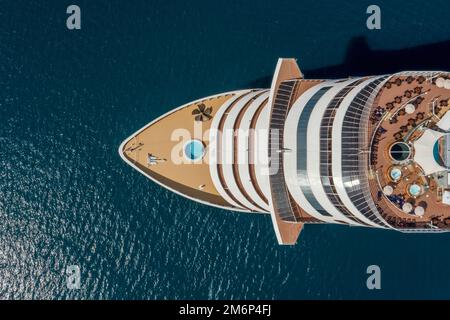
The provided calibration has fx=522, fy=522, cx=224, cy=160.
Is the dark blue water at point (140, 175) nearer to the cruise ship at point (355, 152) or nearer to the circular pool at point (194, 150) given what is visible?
the circular pool at point (194, 150)

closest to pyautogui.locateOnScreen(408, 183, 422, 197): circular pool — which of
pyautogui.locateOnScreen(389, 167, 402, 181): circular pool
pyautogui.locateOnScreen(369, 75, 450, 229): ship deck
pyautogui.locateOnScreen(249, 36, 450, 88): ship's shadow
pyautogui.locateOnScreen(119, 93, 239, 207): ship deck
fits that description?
pyautogui.locateOnScreen(369, 75, 450, 229): ship deck

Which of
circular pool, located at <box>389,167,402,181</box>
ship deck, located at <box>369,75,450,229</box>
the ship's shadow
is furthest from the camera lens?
the ship's shadow

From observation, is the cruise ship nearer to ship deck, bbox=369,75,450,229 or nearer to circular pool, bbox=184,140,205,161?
ship deck, bbox=369,75,450,229

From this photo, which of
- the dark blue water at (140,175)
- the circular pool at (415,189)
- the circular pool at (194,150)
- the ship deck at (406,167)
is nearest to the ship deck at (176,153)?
the circular pool at (194,150)

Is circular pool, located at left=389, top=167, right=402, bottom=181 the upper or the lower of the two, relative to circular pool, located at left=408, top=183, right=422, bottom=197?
upper

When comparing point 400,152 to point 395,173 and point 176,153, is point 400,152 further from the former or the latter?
point 176,153

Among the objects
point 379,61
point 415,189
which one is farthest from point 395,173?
point 379,61

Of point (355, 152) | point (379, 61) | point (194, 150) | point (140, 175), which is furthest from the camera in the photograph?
point (379, 61)

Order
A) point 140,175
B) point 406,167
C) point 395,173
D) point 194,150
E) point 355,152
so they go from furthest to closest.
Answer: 1. point 140,175
2. point 194,150
3. point 406,167
4. point 395,173
5. point 355,152
